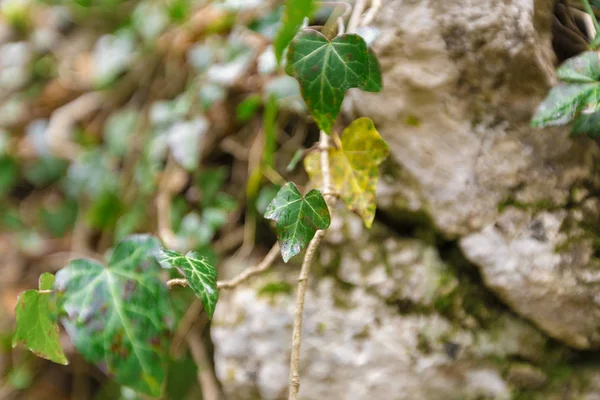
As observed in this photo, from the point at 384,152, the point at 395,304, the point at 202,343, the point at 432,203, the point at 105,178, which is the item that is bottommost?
the point at 202,343

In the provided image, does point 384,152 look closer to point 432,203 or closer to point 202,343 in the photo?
point 432,203

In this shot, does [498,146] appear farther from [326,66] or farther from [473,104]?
[326,66]

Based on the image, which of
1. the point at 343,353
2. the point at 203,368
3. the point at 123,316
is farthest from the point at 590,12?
the point at 203,368

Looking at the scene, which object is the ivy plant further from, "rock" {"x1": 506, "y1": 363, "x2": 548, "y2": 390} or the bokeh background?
"rock" {"x1": 506, "y1": 363, "x2": 548, "y2": 390}

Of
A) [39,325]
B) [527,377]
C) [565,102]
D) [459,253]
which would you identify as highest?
[565,102]

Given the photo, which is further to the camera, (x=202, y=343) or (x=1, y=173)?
(x=1, y=173)

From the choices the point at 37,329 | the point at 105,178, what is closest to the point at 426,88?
the point at 37,329
